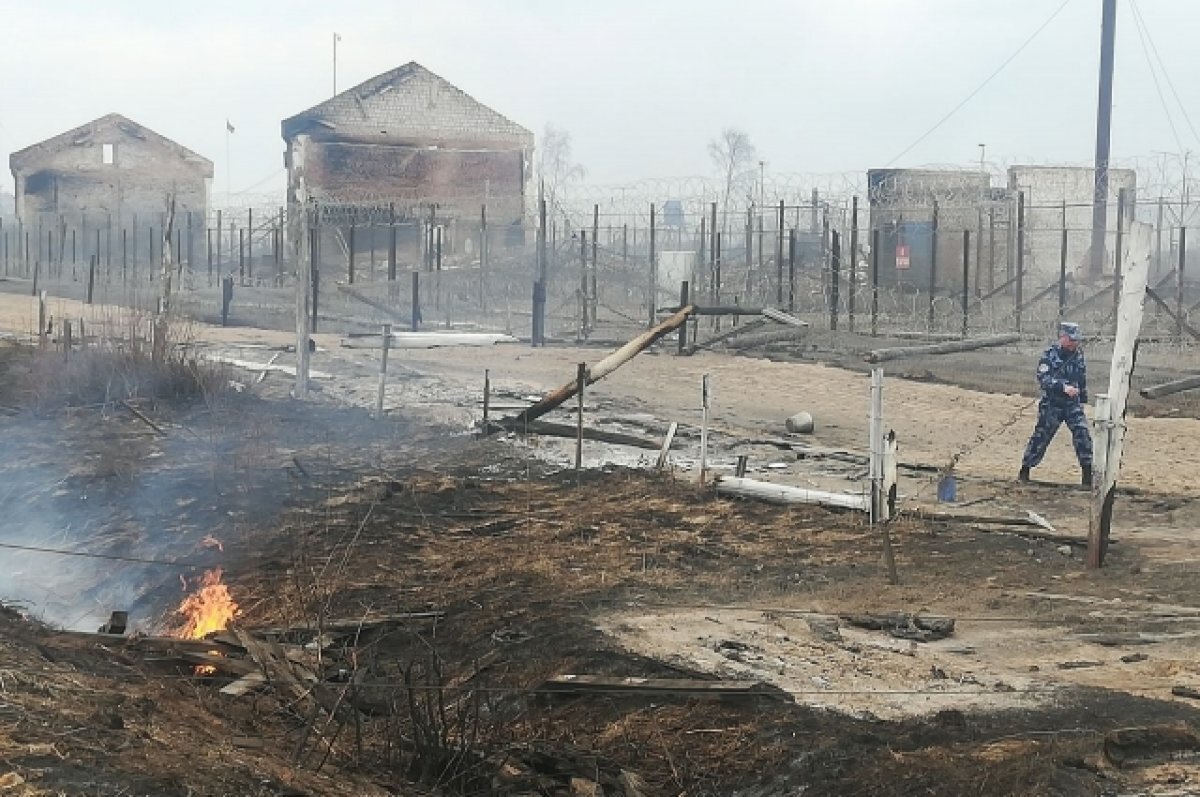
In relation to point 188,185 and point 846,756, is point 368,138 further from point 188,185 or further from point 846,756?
point 846,756

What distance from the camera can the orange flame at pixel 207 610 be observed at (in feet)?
32.2

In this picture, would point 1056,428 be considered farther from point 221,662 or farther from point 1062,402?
point 221,662

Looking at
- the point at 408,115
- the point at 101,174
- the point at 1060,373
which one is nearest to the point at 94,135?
the point at 101,174

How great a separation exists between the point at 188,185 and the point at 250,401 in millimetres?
52171

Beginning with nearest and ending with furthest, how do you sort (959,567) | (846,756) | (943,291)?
1. (846,756)
2. (959,567)
3. (943,291)

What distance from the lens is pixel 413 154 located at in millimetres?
52844

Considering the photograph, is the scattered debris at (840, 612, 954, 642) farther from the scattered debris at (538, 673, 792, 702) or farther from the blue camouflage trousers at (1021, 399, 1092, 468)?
the blue camouflage trousers at (1021, 399, 1092, 468)

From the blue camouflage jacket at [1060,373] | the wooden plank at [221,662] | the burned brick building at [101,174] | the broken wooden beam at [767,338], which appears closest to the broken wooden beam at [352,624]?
the wooden plank at [221,662]

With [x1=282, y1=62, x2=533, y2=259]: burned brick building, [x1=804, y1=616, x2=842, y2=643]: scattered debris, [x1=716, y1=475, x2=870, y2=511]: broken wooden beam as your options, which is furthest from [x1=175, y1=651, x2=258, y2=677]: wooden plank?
[x1=282, y1=62, x2=533, y2=259]: burned brick building

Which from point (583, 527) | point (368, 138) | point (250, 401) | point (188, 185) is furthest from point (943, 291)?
point (188, 185)

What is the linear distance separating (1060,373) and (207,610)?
8.12m

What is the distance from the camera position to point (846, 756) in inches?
243

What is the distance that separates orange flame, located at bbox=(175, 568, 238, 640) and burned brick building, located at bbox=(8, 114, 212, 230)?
57.8 meters

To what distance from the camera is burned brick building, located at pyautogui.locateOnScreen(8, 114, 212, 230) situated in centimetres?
6588
